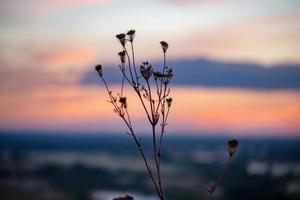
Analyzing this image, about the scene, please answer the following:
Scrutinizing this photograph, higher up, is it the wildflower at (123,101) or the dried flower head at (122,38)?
the dried flower head at (122,38)

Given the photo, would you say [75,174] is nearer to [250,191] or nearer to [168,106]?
[250,191]

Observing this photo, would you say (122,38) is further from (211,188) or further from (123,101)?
(211,188)

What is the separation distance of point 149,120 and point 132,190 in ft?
112

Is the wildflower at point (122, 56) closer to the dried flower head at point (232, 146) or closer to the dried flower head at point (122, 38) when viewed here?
the dried flower head at point (122, 38)

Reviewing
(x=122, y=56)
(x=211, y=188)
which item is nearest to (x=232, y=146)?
(x=211, y=188)

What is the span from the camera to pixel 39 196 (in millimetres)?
25891

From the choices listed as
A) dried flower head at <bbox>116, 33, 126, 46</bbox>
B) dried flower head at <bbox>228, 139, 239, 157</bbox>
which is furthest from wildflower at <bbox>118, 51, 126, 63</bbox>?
dried flower head at <bbox>228, 139, 239, 157</bbox>

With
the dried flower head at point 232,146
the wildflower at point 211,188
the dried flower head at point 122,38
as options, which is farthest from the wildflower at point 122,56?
the wildflower at point 211,188

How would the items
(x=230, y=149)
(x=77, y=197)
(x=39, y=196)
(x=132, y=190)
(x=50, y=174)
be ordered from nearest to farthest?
(x=230, y=149), (x=39, y=196), (x=77, y=197), (x=132, y=190), (x=50, y=174)

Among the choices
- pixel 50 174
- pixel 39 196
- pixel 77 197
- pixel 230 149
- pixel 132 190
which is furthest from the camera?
pixel 50 174

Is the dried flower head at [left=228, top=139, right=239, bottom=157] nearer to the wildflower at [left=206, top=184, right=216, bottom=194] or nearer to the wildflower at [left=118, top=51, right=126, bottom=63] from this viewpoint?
the wildflower at [left=206, top=184, right=216, bottom=194]

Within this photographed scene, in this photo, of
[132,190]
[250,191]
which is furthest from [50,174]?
[250,191]

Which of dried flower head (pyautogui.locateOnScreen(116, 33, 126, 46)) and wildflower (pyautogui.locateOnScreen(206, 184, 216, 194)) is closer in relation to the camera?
wildflower (pyautogui.locateOnScreen(206, 184, 216, 194))

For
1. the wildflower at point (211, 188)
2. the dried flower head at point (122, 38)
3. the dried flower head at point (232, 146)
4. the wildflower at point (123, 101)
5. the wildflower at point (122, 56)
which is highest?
the dried flower head at point (122, 38)
